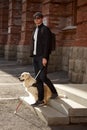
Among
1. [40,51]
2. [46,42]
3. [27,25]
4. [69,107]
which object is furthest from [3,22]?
[69,107]

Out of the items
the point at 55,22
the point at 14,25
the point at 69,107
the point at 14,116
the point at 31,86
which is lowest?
the point at 14,116

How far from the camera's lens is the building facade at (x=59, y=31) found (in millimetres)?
12820

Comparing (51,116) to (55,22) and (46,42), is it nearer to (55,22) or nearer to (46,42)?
(46,42)

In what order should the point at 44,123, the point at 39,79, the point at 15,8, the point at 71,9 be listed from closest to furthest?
the point at 44,123, the point at 39,79, the point at 71,9, the point at 15,8

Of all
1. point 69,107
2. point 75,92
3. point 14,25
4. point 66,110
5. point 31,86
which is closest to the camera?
point 69,107

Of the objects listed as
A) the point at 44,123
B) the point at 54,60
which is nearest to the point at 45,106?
the point at 44,123

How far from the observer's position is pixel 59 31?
691 inches

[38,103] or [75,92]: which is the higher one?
[75,92]

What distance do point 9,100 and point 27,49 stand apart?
1354 centimetres

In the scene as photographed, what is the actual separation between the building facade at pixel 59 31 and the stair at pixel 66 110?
3843mm

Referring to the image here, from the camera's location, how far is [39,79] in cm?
824

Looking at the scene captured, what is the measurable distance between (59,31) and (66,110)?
1031cm

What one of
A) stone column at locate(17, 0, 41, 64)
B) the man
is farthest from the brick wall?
the man

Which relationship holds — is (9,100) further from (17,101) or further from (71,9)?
(71,9)
